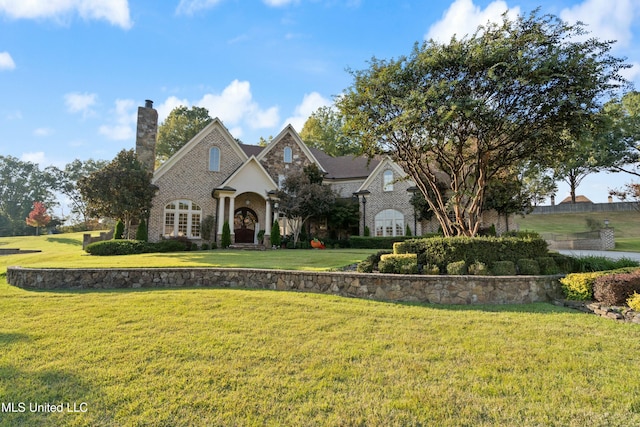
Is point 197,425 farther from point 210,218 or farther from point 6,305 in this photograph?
point 210,218

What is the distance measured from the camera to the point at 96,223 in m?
40.1

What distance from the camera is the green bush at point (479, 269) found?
27.3 feet

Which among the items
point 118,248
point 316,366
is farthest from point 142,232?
point 316,366

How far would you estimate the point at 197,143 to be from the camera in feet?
A: 72.0

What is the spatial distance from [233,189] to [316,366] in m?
18.1

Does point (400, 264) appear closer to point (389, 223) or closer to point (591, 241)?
point (389, 223)

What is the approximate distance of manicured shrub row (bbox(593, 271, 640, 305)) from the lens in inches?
261

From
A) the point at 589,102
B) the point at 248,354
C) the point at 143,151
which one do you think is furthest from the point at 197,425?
A: the point at 143,151

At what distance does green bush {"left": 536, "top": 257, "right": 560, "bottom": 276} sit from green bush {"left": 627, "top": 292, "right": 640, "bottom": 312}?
2.07 meters

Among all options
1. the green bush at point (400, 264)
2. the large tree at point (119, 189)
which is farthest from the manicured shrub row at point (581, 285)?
the large tree at point (119, 189)

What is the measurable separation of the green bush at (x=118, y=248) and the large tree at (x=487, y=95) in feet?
39.6

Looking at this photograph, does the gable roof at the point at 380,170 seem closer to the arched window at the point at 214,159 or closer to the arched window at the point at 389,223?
the arched window at the point at 389,223

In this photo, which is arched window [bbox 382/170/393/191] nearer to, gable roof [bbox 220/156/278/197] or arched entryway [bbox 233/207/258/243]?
gable roof [bbox 220/156/278/197]

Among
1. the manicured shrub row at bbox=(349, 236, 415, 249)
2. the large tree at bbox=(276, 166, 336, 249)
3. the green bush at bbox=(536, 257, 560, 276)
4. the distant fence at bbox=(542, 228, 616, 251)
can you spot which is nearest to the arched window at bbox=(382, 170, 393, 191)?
the manicured shrub row at bbox=(349, 236, 415, 249)
